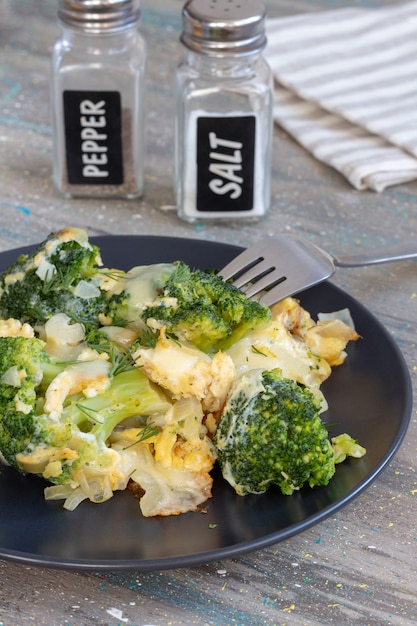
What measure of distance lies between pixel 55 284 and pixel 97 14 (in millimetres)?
832

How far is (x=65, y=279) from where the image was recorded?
1553 mm

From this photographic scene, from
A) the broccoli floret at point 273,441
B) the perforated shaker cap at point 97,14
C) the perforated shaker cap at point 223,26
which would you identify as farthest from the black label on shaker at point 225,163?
the broccoli floret at point 273,441

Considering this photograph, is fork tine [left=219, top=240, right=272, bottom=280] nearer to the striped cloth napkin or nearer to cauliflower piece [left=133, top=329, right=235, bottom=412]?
cauliflower piece [left=133, top=329, right=235, bottom=412]

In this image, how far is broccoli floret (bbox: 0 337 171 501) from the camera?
1.34 metres

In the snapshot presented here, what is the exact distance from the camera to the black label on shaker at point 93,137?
7.20 ft

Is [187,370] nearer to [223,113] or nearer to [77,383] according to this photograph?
[77,383]

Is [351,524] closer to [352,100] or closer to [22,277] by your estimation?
[22,277]

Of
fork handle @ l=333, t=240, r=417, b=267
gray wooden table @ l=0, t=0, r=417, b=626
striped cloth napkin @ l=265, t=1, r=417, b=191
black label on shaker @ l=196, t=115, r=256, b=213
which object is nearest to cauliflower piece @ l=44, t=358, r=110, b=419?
gray wooden table @ l=0, t=0, r=417, b=626

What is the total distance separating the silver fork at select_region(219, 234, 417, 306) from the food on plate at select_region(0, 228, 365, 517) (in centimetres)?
13

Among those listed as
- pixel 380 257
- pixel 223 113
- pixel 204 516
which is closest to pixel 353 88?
pixel 223 113

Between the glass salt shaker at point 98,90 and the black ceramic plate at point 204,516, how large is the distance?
96 centimetres

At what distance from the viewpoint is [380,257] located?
1.91 m

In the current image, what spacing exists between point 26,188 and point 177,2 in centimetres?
125

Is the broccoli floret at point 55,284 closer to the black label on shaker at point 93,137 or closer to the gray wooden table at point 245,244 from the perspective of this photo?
the gray wooden table at point 245,244
